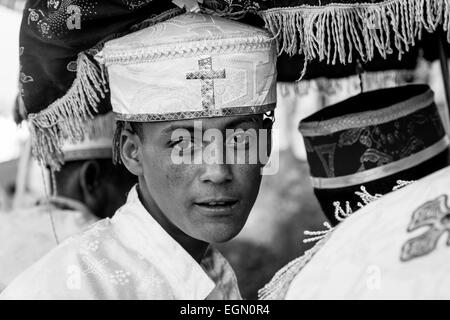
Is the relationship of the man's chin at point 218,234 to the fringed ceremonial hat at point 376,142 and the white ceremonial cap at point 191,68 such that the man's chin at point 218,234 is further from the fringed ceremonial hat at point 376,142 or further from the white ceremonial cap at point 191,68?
the fringed ceremonial hat at point 376,142

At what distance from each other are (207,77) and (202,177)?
0.30 meters

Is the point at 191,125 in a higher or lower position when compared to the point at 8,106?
higher

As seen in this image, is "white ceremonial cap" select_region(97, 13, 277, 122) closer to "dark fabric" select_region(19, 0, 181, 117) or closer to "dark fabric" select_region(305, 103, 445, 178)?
"dark fabric" select_region(19, 0, 181, 117)

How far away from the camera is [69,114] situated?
2.56 metres

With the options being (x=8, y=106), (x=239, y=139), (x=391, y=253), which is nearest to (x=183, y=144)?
(x=239, y=139)

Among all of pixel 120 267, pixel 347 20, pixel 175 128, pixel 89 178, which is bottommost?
pixel 89 178

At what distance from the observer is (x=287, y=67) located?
288 centimetres

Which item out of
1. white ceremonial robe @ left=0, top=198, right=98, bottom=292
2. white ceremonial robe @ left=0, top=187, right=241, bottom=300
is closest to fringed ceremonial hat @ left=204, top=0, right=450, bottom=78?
white ceremonial robe @ left=0, top=187, right=241, bottom=300

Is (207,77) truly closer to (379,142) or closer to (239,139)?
(239,139)

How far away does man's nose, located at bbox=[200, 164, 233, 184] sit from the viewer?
2150mm

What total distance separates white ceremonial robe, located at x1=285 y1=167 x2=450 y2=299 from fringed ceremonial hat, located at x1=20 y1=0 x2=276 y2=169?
3.15 feet

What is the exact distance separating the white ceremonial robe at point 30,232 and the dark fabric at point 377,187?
48.5 inches

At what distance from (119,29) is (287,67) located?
0.80m

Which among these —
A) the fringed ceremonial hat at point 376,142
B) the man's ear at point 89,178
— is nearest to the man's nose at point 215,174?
the fringed ceremonial hat at point 376,142
